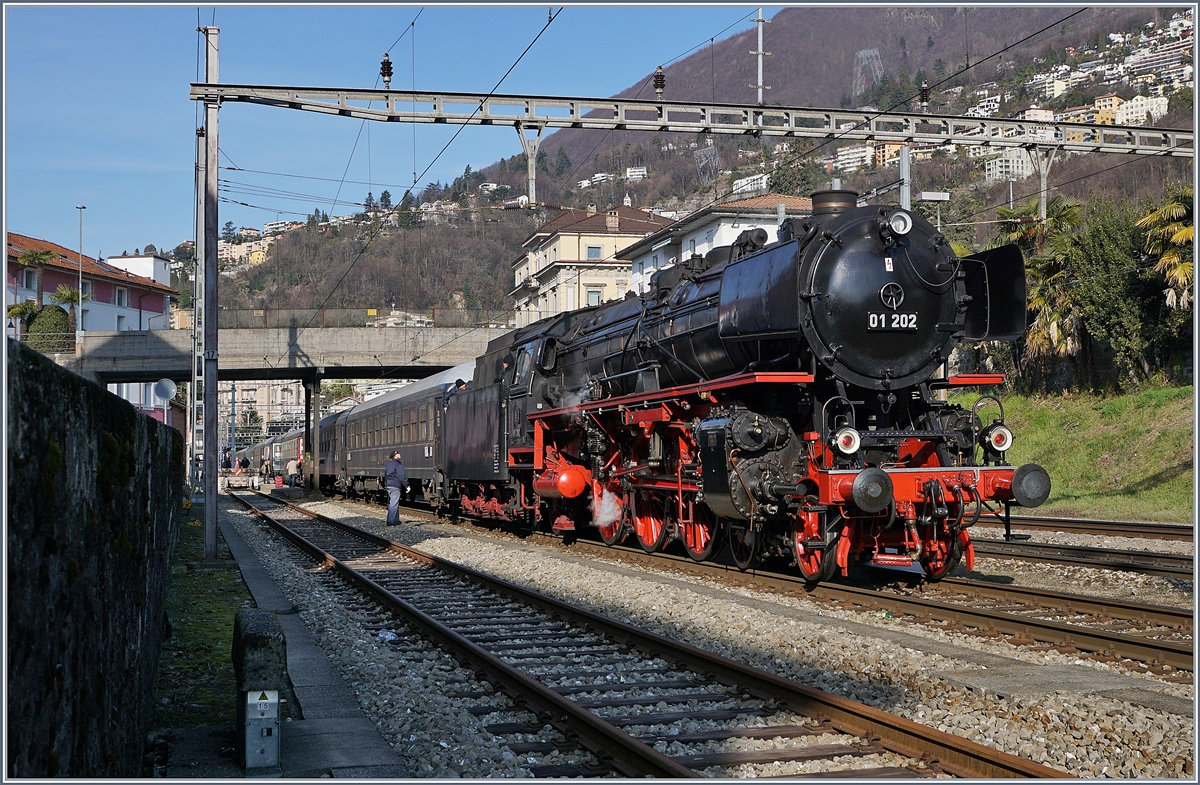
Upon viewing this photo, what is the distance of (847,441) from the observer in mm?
10062

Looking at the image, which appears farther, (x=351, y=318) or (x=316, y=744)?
(x=351, y=318)

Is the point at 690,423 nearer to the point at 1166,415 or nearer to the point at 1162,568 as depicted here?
the point at 1162,568

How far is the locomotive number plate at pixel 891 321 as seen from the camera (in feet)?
34.6

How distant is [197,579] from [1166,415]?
23.0 m

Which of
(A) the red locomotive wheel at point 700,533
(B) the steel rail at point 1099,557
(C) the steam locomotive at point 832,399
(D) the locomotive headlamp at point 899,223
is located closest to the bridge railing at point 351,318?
(C) the steam locomotive at point 832,399

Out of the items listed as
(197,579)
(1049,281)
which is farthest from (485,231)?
(197,579)

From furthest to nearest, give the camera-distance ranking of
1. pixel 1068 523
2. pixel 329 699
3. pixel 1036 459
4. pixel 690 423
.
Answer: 1. pixel 1036 459
2. pixel 1068 523
3. pixel 690 423
4. pixel 329 699

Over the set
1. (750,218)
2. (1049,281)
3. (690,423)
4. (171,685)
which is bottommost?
(171,685)

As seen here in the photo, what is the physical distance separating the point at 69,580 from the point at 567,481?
12.6 meters

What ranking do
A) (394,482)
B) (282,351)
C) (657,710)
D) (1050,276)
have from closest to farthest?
(657,710) → (394,482) → (1050,276) → (282,351)

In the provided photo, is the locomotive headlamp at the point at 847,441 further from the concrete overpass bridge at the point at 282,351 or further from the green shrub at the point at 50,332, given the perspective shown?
the green shrub at the point at 50,332

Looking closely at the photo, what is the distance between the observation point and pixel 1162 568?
12047mm

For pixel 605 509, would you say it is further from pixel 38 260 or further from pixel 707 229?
pixel 38 260

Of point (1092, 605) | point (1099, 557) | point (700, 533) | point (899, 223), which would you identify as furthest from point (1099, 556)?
point (899, 223)
